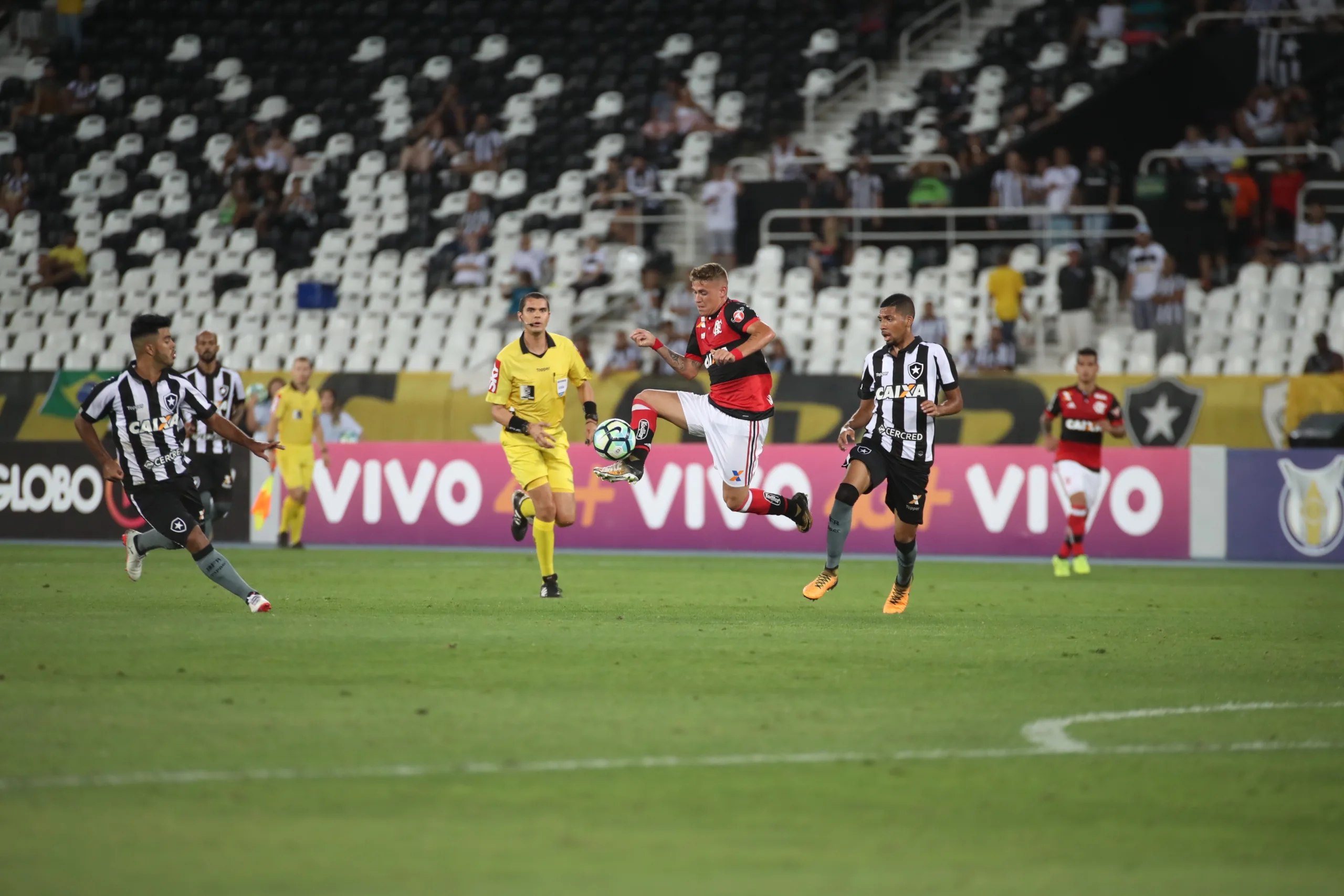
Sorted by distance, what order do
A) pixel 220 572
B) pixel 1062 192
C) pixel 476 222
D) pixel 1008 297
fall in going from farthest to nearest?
pixel 476 222
pixel 1062 192
pixel 1008 297
pixel 220 572

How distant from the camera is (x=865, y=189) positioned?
2638 centimetres

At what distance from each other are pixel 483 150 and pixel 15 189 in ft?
30.0

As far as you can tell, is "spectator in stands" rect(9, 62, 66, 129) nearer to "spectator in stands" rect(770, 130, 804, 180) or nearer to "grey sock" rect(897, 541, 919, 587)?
"spectator in stands" rect(770, 130, 804, 180)

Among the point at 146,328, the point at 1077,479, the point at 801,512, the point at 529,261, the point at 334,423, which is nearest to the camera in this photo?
the point at 146,328

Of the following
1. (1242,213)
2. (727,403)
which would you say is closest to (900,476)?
(727,403)

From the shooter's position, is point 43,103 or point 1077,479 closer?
point 1077,479

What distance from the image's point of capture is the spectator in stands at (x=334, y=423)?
23375mm

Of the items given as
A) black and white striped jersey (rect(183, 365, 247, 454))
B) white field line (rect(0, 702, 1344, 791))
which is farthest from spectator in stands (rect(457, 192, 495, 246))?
white field line (rect(0, 702, 1344, 791))

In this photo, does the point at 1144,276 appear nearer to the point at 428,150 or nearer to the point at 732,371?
the point at 732,371

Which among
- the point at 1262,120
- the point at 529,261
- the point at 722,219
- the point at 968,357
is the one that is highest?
the point at 1262,120

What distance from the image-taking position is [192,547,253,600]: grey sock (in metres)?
11.5

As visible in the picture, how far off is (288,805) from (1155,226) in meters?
20.7

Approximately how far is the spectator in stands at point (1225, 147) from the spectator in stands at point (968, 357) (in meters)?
4.79

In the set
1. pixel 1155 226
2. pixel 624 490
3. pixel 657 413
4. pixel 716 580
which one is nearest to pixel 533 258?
pixel 624 490
